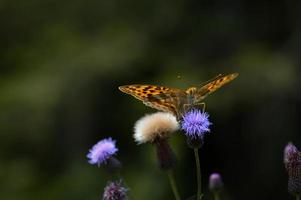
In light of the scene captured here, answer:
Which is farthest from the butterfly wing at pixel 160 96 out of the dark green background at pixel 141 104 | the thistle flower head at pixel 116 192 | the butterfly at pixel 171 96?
the dark green background at pixel 141 104

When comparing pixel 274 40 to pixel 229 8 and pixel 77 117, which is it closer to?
pixel 229 8

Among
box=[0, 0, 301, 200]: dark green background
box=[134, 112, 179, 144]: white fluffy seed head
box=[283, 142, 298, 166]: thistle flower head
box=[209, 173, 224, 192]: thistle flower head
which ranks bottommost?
box=[209, 173, 224, 192]: thistle flower head

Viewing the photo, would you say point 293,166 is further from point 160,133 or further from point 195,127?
point 160,133

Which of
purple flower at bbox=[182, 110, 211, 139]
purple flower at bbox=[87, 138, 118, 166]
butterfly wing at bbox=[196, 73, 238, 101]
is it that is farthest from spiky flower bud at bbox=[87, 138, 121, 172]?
butterfly wing at bbox=[196, 73, 238, 101]

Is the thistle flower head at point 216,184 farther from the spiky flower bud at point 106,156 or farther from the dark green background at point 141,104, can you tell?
the dark green background at point 141,104

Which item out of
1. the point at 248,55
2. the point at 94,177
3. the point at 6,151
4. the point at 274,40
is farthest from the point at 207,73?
the point at 6,151

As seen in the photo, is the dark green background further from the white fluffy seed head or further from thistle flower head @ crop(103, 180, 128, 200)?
thistle flower head @ crop(103, 180, 128, 200)
